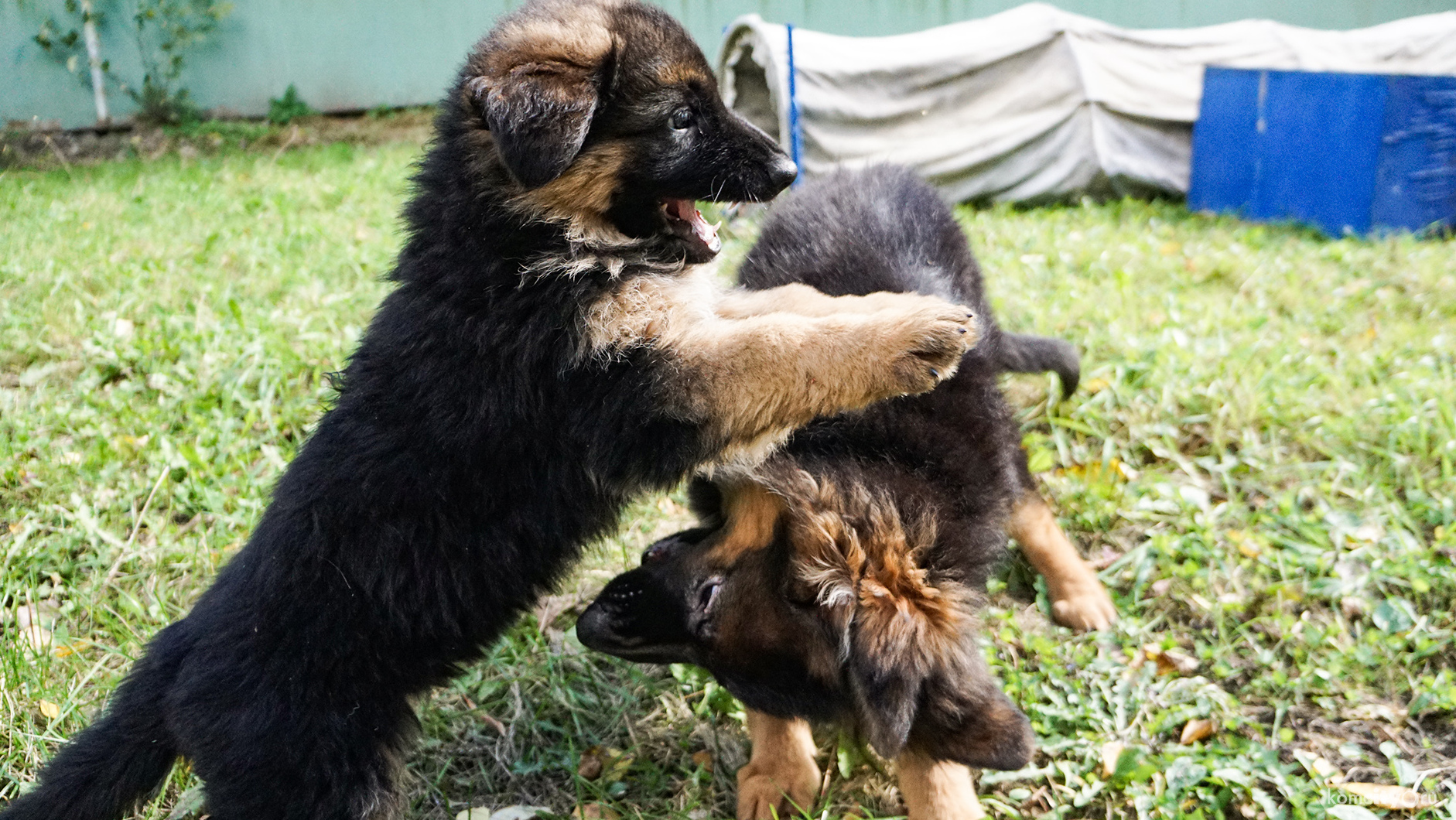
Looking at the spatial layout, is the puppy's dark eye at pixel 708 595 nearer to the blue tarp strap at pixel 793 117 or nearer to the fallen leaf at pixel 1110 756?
the fallen leaf at pixel 1110 756

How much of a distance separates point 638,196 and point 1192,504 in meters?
2.46

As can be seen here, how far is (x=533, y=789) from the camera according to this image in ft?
10.2

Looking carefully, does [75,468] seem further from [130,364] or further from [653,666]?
[653,666]

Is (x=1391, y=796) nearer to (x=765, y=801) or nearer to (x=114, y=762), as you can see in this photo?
(x=765, y=801)

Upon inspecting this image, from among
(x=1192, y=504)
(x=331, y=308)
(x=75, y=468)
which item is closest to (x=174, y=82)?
(x=331, y=308)

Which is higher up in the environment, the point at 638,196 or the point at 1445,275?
the point at 638,196

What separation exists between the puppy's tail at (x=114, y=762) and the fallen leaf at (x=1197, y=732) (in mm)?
2831

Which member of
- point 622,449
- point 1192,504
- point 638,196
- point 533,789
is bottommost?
point 533,789

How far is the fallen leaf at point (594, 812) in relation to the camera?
296 cm

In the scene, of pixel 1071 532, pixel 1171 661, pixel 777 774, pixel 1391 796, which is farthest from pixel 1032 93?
pixel 777 774

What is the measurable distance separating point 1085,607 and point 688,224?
6.25ft

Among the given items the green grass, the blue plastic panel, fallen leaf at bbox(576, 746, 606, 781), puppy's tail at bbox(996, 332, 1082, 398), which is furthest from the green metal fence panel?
fallen leaf at bbox(576, 746, 606, 781)

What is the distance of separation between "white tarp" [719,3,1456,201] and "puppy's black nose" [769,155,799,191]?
5018mm

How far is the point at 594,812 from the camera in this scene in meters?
3.02
